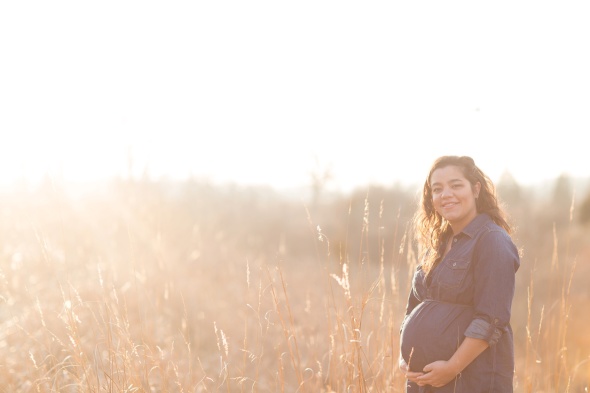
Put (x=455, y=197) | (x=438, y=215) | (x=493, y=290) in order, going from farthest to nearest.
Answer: (x=438, y=215) < (x=455, y=197) < (x=493, y=290)

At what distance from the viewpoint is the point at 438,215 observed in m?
2.46

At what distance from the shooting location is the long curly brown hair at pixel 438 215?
221 cm

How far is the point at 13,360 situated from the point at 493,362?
4420mm


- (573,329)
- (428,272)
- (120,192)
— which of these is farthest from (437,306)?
(120,192)

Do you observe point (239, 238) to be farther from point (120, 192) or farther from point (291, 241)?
point (120, 192)

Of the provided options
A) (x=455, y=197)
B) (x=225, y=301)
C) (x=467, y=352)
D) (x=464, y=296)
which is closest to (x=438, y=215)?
(x=455, y=197)

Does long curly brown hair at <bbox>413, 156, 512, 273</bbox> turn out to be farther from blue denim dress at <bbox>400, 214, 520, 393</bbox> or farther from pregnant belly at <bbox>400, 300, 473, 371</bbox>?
pregnant belly at <bbox>400, 300, 473, 371</bbox>

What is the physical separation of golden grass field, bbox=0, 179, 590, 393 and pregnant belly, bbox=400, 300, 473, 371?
234 mm

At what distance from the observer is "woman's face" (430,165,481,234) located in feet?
7.11

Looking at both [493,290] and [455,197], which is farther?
[455,197]

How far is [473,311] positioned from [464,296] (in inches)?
2.6

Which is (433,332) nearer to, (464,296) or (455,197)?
(464,296)

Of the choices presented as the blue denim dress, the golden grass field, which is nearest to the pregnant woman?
the blue denim dress

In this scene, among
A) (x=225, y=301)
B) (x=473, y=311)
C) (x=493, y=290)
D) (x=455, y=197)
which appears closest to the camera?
(x=493, y=290)
